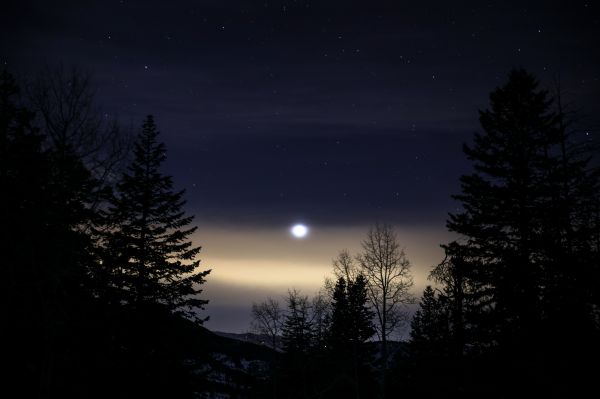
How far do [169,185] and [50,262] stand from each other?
966cm

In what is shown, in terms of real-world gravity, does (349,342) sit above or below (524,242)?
below

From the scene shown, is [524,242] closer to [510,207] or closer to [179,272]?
[510,207]

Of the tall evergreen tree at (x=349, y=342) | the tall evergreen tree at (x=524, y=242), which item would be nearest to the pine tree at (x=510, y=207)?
the tall evergreen tree at (x=524, y=242)

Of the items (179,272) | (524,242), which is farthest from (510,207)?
(179,272)

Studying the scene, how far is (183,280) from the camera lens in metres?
21.7

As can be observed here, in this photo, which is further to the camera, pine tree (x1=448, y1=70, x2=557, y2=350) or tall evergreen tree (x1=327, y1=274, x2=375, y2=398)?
tall evergreen tree (x1=327, y1=274, x2=375, y2=398)

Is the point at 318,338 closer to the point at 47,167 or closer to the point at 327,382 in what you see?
the point at 327,382

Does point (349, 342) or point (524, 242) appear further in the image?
point (349, 342)

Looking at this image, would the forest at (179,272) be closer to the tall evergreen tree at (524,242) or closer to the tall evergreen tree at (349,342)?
the tall evergreen tree at (524,242)

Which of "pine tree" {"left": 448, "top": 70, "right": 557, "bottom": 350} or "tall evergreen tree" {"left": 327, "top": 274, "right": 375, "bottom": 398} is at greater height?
"pine tree" {"left": 448, "top": 70, "right": 557, "bottom": 350}

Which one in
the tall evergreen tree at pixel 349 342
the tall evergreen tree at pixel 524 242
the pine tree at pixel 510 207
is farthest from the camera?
Result: the tall evergreen tree at pixel 349 342

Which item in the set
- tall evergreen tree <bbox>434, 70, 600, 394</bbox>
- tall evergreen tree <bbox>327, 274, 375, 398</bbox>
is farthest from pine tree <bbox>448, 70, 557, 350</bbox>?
tall evergreen tree <bbox>327, 274, 375, 398</bbox>

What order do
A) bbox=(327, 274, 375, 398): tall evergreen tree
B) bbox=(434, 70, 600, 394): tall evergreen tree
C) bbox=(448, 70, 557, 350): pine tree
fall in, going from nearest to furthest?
bbox=(434, 70, 600, 394): tall evergreen tree, bbox=(448, 70, 557, 350): pine tree, bbox=(327, 274, 375, 398): tall evergreen tree

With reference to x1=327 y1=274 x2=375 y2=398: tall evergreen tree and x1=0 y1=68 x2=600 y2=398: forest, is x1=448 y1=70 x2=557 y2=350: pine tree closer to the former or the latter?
x1=0 y1=68 x2=600 y2=398: forest
